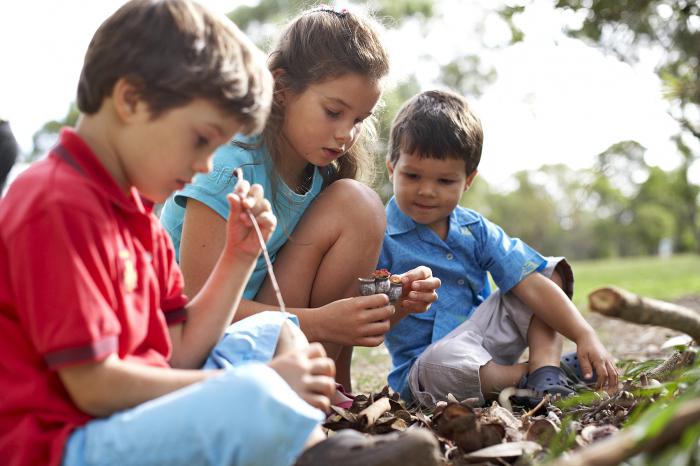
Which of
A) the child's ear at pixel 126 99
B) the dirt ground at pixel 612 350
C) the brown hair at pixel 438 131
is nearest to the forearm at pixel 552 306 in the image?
the dirt ground at pixel 612 350

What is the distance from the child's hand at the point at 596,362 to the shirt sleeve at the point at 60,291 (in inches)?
75.2

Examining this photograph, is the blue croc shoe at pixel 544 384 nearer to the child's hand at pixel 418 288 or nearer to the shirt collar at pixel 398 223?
the child's hand at pixel 418 288

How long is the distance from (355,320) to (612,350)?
2.21m

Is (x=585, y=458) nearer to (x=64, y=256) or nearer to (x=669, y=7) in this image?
(x=64, y=256)

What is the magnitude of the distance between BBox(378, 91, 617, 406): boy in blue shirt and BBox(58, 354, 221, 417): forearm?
4.66 feet

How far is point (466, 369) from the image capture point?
278 centimetres

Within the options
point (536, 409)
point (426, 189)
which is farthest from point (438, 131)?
point (536, 409)

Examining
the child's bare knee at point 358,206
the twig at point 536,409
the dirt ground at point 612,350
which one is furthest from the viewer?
the dirt ground at point 612,350

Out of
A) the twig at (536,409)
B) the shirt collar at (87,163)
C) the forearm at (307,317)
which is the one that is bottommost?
the twig at (536,409)

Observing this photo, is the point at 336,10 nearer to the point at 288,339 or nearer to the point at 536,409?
the point at 288,339

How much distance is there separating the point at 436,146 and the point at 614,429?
1557mm

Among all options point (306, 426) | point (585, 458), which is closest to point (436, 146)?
point (306, 426)

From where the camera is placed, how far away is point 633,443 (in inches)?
47.7

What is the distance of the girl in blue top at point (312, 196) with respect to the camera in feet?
8.50
